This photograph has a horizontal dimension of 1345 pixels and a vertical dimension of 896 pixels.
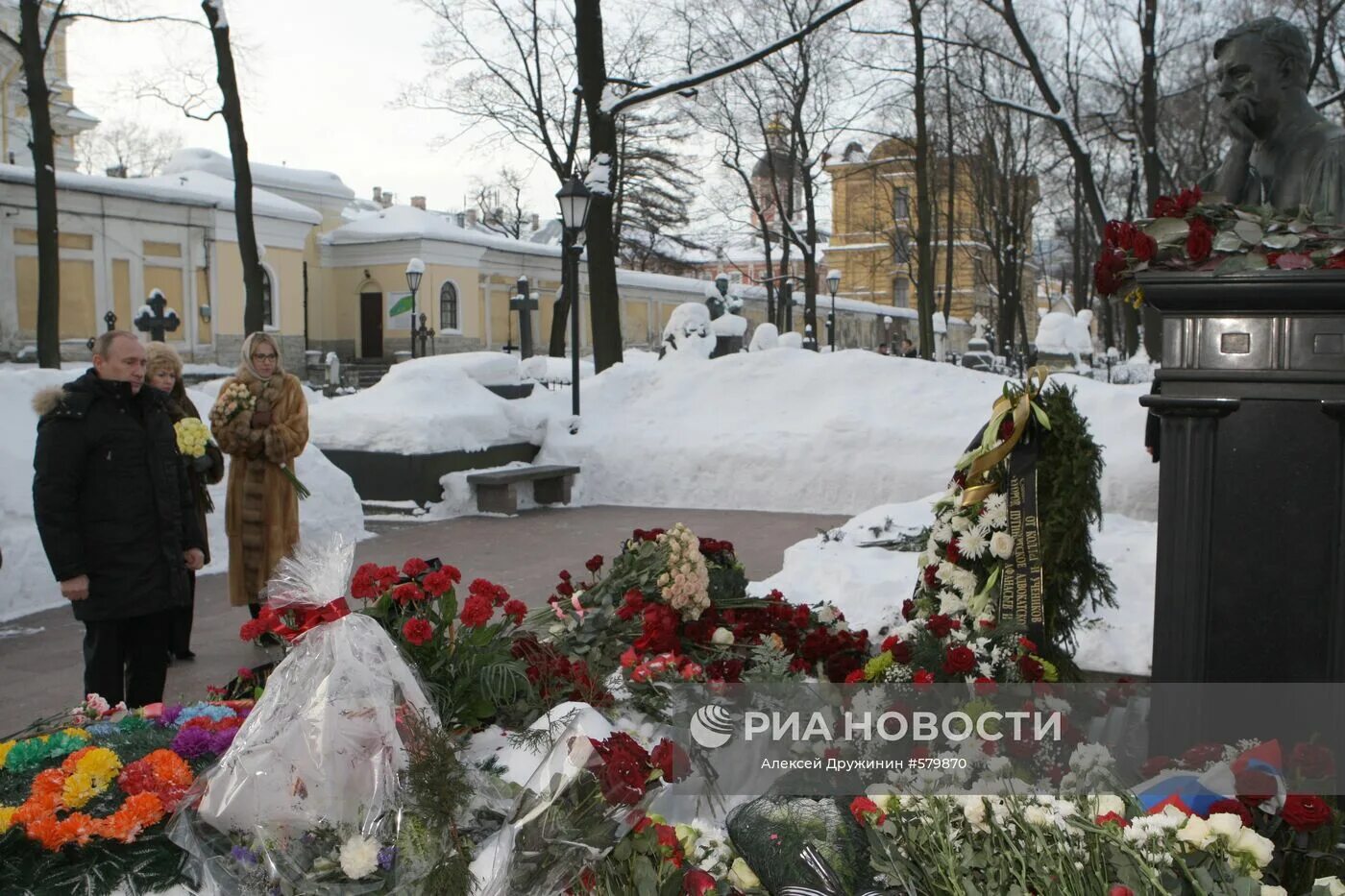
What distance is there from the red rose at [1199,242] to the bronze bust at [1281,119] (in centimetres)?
35

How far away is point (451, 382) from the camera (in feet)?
43.2

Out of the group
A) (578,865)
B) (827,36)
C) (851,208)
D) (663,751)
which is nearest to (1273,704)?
(663,751)

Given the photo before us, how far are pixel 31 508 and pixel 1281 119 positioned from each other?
7.58m

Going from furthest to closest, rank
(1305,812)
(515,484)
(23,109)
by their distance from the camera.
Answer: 1. (23,109)
2. (515,484)
3. (1305,812)

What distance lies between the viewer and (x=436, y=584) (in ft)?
12.0

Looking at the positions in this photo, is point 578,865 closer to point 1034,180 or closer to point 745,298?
point 1034,180

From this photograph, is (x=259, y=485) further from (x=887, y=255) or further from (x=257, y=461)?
(x=887, y=255)

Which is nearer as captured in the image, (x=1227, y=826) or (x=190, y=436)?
(x=1227, y=826)

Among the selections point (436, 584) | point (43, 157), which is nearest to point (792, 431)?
point (436, 584)

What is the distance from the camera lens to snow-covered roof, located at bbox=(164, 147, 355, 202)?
40.8 m

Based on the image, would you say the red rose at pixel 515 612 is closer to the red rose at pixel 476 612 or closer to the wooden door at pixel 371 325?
the red rose at pixel 476 612

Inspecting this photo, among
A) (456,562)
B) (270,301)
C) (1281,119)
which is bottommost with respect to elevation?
(456,562)

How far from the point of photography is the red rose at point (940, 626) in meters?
4.18

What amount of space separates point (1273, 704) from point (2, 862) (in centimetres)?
358
